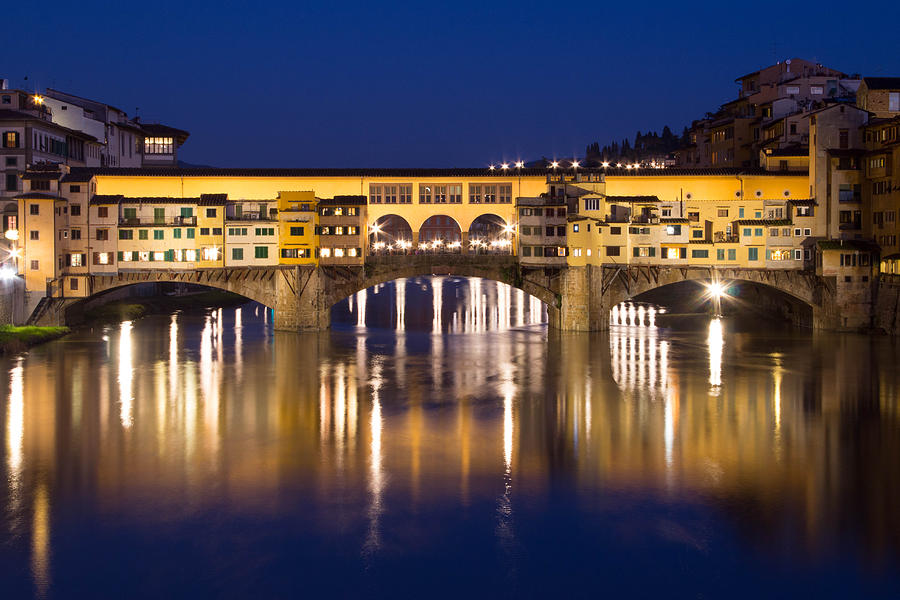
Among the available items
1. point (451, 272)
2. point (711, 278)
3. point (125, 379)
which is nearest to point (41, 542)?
point (125, 379)

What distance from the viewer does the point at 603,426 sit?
2970 cm

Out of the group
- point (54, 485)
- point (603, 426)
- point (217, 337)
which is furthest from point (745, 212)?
point (54, 485)

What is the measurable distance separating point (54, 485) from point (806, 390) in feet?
95.6

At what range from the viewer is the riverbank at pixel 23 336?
4422 centimetres

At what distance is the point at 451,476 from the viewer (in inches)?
939

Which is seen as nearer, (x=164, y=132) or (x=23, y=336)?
(x=23, y=336)

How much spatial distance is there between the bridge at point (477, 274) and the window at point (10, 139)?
1206 cm

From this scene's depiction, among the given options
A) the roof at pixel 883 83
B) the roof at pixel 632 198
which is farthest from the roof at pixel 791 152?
the roof at pixel 632 198

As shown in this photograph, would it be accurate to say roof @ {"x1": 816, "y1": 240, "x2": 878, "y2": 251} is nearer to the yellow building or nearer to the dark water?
the dark water

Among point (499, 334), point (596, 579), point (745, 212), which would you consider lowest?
point (596, 579)

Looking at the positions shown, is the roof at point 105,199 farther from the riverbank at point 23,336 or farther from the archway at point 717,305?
the archway at point 717,305

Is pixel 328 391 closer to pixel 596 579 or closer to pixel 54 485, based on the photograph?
pixel 54 485

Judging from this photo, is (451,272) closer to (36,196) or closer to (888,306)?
(36,196)

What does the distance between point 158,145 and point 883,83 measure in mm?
62700
